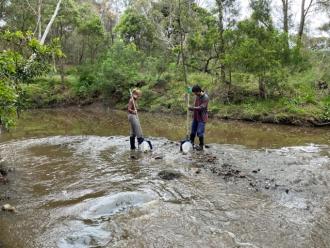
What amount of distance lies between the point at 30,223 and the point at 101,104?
25.8 m

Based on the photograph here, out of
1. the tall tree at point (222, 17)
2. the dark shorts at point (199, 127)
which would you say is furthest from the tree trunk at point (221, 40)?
the dark shorts at point (199, 127)

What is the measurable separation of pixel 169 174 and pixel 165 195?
4.10 ft

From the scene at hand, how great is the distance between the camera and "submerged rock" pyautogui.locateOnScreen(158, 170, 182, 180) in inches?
351

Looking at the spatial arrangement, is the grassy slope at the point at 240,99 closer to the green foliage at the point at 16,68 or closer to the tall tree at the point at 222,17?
the tall tree at the point at 222,17

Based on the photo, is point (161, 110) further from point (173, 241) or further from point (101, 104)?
point (173, 241)

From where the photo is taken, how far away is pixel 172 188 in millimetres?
8180

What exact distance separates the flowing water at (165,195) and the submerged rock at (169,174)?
185 millimetres

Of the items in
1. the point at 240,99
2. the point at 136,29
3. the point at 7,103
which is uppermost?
the point at 136,29

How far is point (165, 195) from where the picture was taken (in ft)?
25.5

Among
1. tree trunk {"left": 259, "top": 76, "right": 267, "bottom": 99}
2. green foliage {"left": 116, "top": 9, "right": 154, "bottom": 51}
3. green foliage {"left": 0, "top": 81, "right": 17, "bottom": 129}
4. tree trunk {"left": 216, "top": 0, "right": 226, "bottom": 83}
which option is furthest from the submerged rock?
green foliage {"left": 116, "top": 9, "right": 154, "bottom": 51}

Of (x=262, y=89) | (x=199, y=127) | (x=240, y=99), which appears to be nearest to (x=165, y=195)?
(x=199, y=127)

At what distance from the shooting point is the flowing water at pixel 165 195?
19.5 ft

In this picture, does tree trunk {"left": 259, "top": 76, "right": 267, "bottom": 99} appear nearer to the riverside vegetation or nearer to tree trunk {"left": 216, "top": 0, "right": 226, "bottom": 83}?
the riverside vegetation

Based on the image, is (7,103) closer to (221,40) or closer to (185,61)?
(221,40)
